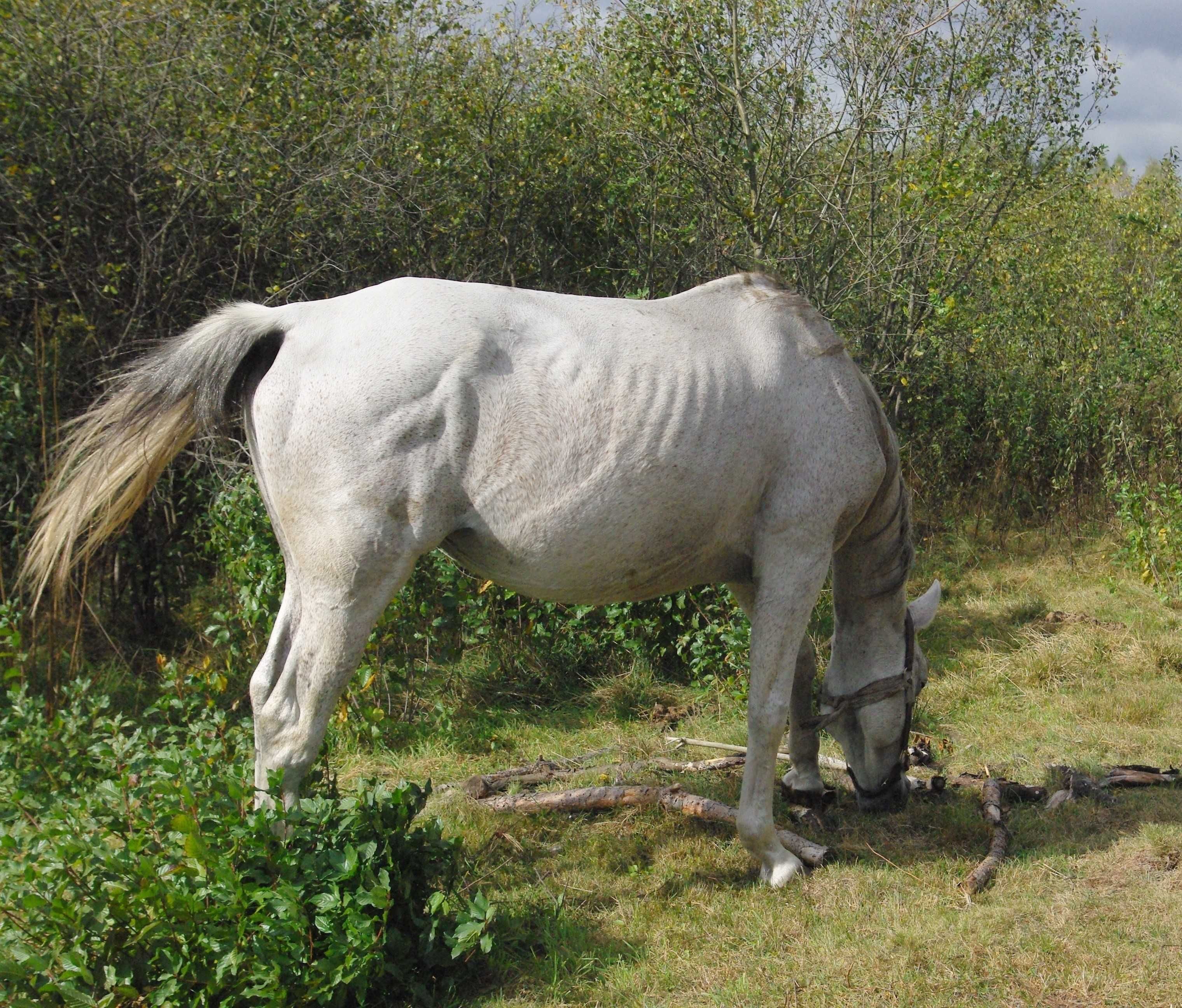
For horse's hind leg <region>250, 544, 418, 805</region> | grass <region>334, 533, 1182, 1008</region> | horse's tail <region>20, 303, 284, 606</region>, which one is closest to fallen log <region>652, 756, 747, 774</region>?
grass <region>334, 533, 1182, 1008</region>

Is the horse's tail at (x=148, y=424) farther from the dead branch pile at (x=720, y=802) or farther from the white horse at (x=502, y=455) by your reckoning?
the dead branch pile at (x=720, y=802)

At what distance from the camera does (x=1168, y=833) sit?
4.36 meters

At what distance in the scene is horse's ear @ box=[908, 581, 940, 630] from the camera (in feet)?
15.6

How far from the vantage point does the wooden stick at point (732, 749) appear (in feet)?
17.4

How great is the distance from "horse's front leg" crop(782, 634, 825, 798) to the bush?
185 centimetres

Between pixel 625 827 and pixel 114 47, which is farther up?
pixel 114 47

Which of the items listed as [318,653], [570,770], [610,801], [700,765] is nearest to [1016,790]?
[700,765]

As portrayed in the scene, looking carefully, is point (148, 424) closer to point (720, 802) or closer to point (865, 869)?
point (720, 802)

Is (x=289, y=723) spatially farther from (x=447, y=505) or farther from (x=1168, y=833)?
(x=1168, y=833)

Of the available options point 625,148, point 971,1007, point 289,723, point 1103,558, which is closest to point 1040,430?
point 1103,558

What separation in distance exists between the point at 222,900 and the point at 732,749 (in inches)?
124

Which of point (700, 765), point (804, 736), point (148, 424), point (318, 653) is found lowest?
point (700, 765)

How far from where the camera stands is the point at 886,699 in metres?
4.53

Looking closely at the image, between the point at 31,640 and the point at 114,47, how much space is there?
3.60m
